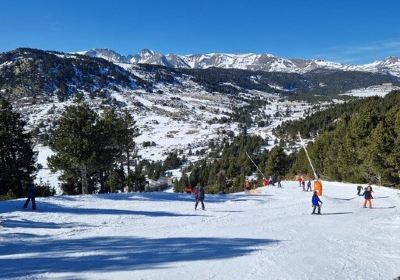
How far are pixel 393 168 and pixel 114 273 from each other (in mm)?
60725

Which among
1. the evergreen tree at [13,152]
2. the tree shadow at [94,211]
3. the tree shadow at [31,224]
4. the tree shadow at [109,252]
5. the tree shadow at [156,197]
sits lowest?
the tree shadow at [109,252]

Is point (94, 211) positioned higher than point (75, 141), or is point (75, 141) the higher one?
point (75, 141)

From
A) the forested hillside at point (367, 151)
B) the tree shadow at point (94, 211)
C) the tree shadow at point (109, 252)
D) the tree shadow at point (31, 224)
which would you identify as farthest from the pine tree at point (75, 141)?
the forested hillside at point (367, 151)

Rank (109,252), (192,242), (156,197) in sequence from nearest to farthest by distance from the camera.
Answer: (109,252)
(192,242)
(156,197)

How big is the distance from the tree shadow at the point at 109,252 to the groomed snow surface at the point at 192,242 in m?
0.04

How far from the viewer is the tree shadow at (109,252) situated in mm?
15711

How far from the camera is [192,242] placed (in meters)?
20.4

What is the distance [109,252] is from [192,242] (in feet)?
12.8

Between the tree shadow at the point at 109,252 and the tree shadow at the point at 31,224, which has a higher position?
the tree shadow at the point at 31,224

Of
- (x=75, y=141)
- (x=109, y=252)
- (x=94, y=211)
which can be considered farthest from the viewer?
(x=75, y=141)

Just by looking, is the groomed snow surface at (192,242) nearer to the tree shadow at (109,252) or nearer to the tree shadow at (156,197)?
the tree shadow at (109,252)

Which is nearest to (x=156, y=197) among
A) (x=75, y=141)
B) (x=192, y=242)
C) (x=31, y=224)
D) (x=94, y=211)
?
(x=94, y=211)

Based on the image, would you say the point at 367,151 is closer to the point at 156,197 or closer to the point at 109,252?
the point at 156,197

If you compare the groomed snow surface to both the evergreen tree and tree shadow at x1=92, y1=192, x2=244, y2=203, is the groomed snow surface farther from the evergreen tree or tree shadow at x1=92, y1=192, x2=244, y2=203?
the evergreen tree
